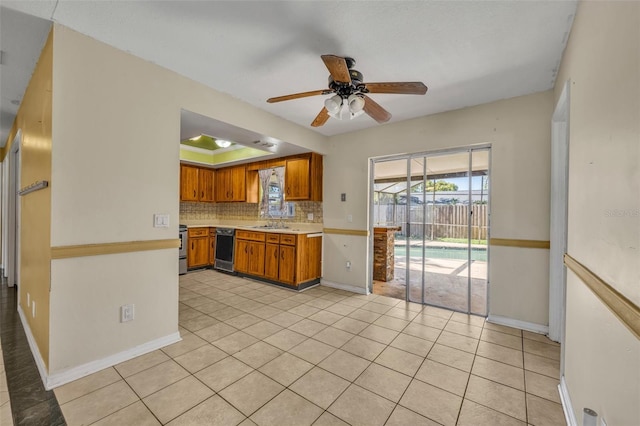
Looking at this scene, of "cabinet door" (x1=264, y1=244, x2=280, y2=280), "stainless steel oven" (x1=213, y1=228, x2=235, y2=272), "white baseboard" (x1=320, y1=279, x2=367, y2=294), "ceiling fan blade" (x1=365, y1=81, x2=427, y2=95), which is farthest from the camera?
"stainless steel oven" (x1=213, y1=228, x2=235, y2=272)

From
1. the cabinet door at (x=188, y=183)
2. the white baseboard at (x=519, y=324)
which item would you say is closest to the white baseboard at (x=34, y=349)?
the cabinet door at (x=188, y=183)

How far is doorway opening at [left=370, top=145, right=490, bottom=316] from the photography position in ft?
11.2

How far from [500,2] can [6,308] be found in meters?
5.65

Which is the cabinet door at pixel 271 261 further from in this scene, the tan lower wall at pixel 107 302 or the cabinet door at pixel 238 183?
the tan lower wall at pixel 107 302

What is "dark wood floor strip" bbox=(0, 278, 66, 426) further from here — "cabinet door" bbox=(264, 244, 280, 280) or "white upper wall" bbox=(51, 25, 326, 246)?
"cabinet door" bbox=(264, 244, 280, 280)

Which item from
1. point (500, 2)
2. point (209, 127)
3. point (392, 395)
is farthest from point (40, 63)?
point (392, 395)

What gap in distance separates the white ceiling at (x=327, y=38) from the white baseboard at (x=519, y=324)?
2518 millimetres

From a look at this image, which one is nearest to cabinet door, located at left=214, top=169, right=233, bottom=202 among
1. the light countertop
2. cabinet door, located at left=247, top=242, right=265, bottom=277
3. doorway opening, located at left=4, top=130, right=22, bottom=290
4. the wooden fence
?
the light countertop

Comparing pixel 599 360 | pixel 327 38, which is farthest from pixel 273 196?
Answer: pixel 599 360

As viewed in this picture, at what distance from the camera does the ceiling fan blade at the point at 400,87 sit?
2082 mm

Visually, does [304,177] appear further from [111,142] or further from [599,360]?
[599,360]

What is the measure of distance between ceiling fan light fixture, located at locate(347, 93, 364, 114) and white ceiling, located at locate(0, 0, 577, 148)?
1.15 ft

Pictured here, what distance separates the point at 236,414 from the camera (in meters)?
1.66

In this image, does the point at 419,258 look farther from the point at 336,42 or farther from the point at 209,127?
the point at 209,127
